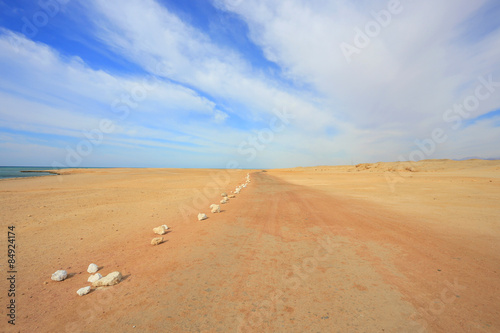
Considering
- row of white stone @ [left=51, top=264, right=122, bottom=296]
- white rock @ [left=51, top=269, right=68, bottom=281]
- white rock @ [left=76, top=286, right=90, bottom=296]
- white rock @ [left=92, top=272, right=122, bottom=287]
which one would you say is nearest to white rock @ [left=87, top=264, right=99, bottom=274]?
row of white stone @ [left=51, top=264, right=122, bottom=296]

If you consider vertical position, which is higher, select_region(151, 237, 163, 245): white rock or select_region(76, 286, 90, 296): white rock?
select_region(151, 237, 163, 245): white rock

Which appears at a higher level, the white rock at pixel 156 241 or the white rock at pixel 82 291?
the white rock at pixel 156 241

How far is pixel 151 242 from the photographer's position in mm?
5816

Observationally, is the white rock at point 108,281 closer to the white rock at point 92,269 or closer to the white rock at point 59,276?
the white rock at point 92,269

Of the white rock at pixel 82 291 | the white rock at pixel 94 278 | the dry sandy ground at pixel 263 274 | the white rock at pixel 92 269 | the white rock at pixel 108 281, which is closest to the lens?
the dry sandy ground at pixel 263 274

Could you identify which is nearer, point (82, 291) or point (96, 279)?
point (82, 291)

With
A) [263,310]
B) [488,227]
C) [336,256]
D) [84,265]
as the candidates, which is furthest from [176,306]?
[488,227]

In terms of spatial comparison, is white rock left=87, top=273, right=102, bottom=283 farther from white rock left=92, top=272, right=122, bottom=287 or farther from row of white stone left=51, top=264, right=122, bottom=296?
white rock left=92, top=272, right=122, bottom=287

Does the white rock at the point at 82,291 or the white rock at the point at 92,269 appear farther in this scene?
the white rock at the point at 92,269

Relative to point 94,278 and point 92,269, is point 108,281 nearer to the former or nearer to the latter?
point 94,278

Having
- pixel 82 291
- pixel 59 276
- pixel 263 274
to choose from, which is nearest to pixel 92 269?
pixel 59 276

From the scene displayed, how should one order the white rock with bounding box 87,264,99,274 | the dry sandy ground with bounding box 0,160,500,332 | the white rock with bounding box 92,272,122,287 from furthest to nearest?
the white rock with bounding box 87,264,99,274 < the white rock with bounding box 92,272,122,287 < the dry sandy ground with bounding box 0,160,500,332

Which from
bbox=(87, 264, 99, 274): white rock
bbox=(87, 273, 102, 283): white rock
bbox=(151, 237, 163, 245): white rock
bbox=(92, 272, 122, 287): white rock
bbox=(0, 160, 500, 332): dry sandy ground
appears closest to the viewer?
bbox=(0, 160, 500, 332): dry sandy ground

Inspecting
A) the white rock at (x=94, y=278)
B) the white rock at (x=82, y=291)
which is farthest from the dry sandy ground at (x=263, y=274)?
the white rock at (x=94, y=278)
